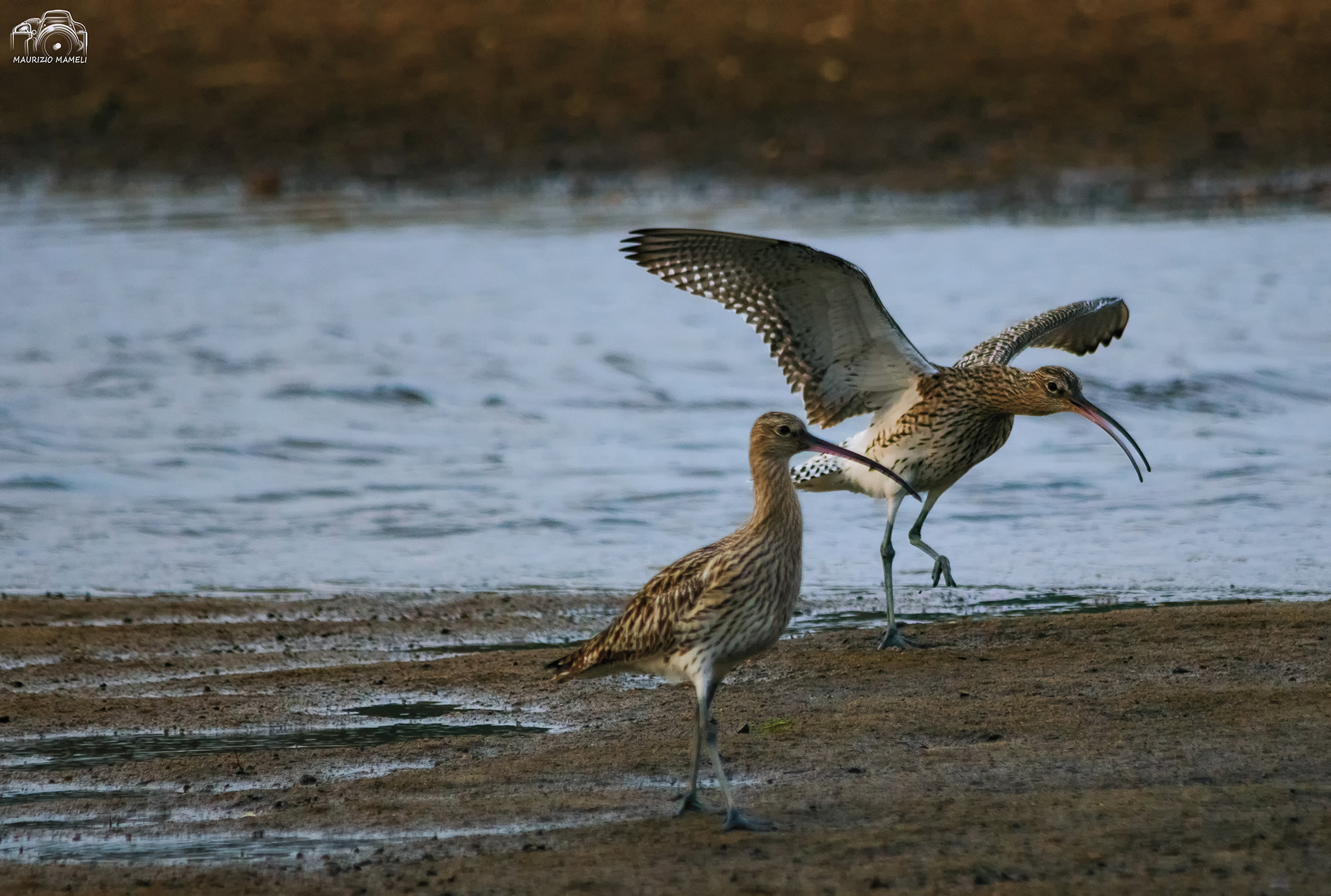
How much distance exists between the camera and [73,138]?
67.8 ft

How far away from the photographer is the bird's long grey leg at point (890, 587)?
23.0 feet

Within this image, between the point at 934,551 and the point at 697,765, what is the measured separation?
2834mm

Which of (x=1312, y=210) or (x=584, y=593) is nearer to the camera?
(x=584, y=593)

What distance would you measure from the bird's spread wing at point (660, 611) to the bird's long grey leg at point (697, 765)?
197 millimetres


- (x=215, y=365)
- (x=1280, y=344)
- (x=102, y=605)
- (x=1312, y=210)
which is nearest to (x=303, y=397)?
(x=215, y=365)

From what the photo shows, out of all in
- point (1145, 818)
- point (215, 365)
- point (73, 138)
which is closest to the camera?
point (1145, 818)

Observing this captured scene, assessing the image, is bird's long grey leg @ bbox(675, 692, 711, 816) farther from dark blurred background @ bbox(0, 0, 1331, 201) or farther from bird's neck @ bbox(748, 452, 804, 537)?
dark blurred background @ bbox(0, 0, 1331, 201)

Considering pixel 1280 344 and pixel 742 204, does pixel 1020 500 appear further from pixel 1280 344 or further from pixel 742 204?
pixel 742 204

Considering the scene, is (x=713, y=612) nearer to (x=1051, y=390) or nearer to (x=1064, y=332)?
(x=1051, y=390)

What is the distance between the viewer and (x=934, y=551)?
7.74 metres

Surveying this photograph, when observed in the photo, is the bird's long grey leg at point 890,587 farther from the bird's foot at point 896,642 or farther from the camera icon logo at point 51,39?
the camera icon logo at point 51,39

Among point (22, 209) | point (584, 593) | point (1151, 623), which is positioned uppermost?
point (1151, 623)

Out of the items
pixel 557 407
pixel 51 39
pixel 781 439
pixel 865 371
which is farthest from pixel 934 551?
pixel 51 39

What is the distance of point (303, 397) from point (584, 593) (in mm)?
5010
